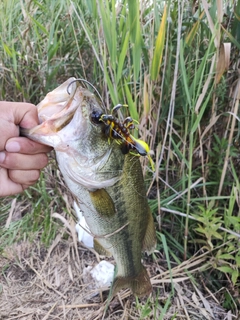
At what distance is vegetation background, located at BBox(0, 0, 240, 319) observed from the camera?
1.58m

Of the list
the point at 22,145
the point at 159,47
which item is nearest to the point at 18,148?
the point at 22,145

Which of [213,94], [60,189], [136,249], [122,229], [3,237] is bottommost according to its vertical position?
[3,237]

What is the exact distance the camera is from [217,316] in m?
1.75

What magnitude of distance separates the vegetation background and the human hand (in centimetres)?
61

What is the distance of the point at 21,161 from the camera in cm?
111

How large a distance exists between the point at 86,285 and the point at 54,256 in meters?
0.27

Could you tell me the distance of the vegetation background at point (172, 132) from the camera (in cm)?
158

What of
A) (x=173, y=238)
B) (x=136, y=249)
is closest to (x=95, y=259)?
(x=173, y=238)

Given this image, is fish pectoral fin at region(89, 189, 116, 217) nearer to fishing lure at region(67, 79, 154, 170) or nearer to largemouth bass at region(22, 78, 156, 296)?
largemouth bass at region(22, 78, 156, 296)

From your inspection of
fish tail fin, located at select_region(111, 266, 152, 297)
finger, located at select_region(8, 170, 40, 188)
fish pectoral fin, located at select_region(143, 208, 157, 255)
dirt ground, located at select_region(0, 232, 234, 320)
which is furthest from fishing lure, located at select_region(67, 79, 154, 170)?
dirt ground, located at select_region(0, 232, 234, 320)

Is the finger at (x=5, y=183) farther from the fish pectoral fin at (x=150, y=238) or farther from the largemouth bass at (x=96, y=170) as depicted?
the fish pectoral fin at (x=150, y=238)

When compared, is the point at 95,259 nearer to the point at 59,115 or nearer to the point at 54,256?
the point at 54,256

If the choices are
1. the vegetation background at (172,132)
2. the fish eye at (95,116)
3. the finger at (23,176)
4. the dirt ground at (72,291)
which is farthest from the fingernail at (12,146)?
the dirt ground at (72,291)

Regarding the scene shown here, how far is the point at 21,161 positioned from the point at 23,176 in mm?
84
